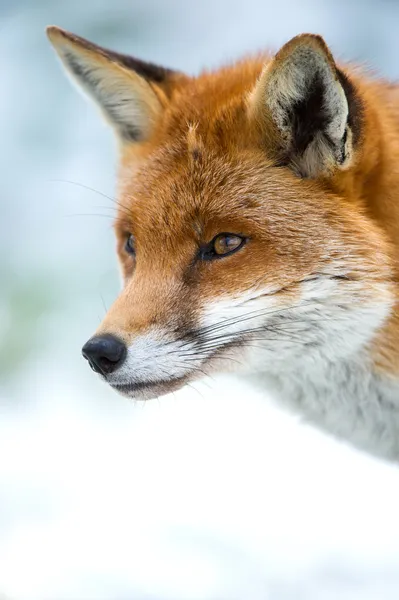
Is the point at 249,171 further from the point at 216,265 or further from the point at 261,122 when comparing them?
the point at 216,265

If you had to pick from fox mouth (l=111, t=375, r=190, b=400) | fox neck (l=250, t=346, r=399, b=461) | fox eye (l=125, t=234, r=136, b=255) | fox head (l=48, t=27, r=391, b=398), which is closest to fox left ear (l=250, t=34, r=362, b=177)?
fox head (l=48, t=27, r=391, b=398)

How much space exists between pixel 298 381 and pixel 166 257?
3.08ft

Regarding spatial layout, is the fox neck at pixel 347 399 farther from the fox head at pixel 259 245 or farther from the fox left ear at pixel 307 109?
the fox left ear at pixel 307 109

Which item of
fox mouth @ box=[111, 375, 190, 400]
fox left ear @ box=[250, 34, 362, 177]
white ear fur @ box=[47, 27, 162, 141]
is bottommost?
fox mouth @ box=[111, 375, 190, 400]

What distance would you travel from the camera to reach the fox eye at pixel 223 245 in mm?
3438

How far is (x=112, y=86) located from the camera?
428cm

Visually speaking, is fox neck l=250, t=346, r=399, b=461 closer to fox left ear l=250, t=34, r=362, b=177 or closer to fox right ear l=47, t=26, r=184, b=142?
fox left ear l=250, t=34, r=362, b=177

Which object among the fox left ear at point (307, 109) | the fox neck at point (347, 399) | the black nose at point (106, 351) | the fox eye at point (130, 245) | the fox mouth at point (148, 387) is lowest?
the black nose at point (106, 351)

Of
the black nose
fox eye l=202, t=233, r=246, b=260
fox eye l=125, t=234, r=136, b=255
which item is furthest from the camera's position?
fox eye l=125, t=234, r=136, b=255

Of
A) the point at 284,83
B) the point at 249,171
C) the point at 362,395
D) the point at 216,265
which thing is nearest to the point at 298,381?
the point at 362,395

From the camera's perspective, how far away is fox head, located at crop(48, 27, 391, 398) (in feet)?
10.9

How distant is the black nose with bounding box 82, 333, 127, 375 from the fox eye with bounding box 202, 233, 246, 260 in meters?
0.58

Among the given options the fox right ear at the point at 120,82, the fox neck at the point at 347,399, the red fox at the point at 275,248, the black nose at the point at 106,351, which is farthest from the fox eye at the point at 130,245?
the fox neck at the point at 347,399

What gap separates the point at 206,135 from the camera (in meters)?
3.73
